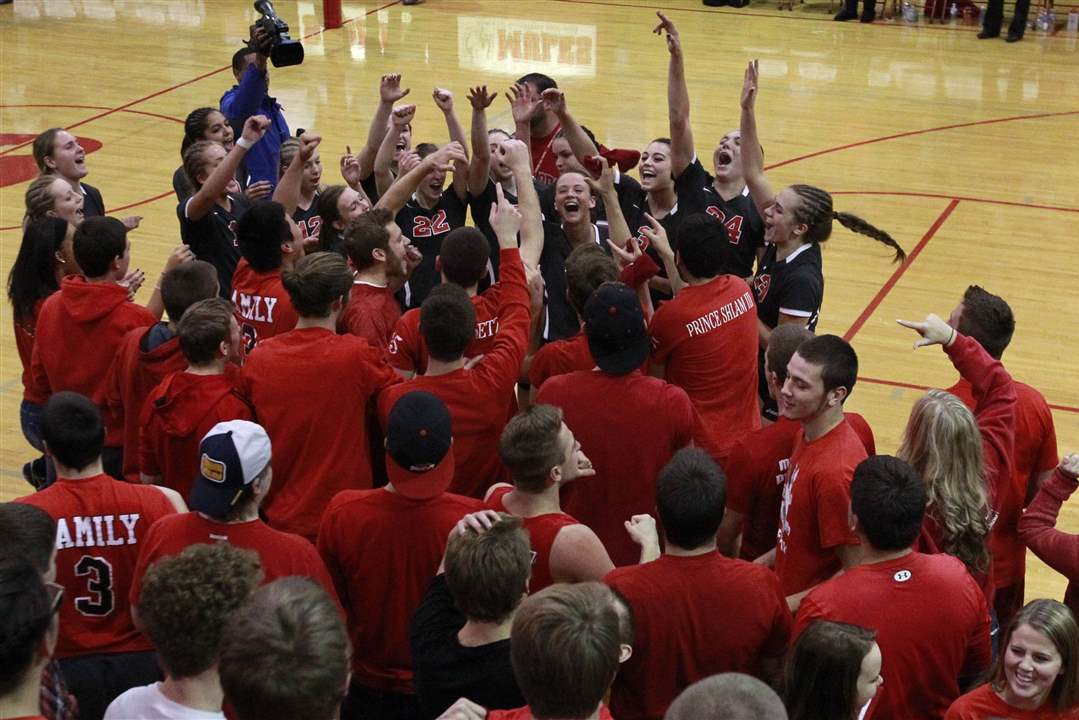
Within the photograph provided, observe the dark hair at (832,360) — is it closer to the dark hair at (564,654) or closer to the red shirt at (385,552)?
the red shirt at (385,552)

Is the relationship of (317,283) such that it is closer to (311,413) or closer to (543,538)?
(311,413)

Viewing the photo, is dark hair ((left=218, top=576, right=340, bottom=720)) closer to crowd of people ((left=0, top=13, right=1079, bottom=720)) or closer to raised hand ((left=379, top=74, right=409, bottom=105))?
crowd of people ((left=0, top=13, right=1079, bottom=720))

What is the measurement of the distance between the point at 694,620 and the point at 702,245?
229 cm

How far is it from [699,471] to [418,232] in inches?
152

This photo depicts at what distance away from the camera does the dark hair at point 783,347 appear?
5262 millimetres

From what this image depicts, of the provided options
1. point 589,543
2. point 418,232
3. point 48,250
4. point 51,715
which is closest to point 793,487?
point 589,543

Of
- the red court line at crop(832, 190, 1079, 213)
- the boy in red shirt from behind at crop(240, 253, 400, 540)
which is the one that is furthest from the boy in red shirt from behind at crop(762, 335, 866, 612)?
the red court line at crop(832, 190, 1079, 213)

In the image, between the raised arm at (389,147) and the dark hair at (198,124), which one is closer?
the raised arm at (389,147)

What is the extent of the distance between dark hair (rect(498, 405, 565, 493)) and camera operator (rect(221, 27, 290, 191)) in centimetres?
530

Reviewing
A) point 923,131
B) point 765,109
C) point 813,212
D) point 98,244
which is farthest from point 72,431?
point 765,109

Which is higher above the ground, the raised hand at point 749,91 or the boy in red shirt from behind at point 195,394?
the raised hand at point 749,91

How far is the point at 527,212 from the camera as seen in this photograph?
628 centimetres

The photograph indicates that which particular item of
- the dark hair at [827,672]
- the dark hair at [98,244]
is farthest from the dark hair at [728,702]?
the dark hair at [98,244]

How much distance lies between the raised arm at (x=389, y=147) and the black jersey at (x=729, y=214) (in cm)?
173
